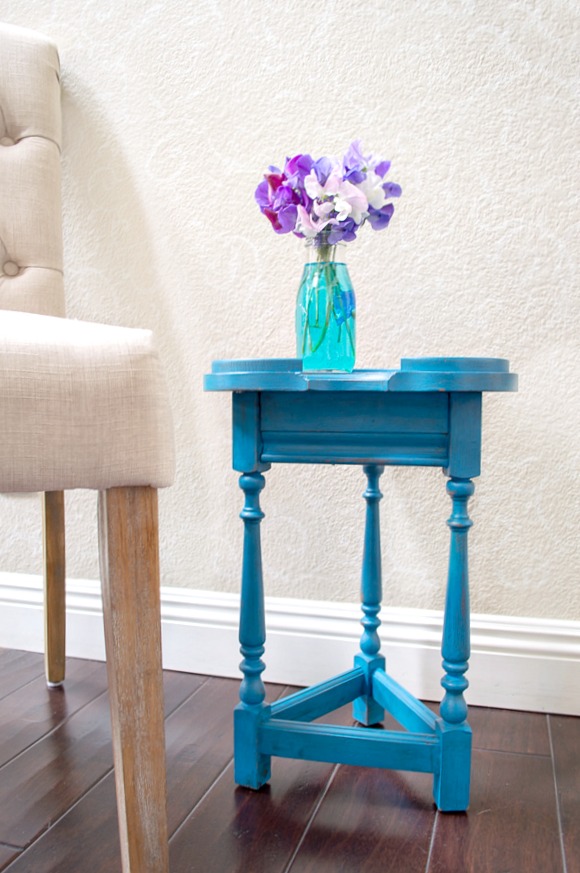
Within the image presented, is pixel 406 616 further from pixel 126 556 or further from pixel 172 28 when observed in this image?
pixel 172 28

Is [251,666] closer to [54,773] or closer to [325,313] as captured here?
[54,773]

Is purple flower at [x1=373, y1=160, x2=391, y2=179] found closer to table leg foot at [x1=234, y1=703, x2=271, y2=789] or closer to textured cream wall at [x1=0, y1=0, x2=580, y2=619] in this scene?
textured cream wall at [x1=0, y1=0, x2=580, y2=619]

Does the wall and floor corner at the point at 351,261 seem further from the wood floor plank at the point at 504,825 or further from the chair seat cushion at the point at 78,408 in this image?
the chair seat cushion at the point at 78,408

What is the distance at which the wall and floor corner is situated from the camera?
119 cm

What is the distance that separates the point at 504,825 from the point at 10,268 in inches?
41.2

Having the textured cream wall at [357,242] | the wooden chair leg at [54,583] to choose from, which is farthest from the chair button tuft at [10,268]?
the wooden chair leg at [54,583]

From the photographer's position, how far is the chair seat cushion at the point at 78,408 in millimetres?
639

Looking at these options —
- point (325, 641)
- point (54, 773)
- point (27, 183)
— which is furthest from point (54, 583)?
point (27, 183)

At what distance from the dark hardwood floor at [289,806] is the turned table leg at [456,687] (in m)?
0.04

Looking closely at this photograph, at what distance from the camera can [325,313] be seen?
38.2 inches

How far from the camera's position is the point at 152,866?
0.71 m

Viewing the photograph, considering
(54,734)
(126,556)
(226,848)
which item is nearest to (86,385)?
(126,556)

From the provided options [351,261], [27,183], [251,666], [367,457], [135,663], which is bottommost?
[251,666]

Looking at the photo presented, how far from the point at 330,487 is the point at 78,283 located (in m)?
0.58
